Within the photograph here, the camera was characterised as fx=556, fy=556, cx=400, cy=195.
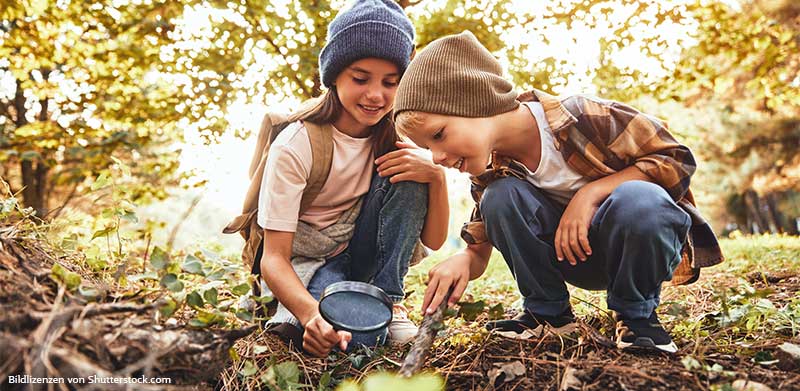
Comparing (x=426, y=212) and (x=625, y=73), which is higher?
(x=625, y=73)

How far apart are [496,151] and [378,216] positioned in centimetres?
63


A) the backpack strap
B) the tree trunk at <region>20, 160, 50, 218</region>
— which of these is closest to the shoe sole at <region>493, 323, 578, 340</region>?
the backpack strap

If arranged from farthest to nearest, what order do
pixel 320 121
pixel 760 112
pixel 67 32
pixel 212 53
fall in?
1. pixel 760 112
2. pixel 67 32
3. pixel 212 53
4. pixel 320 121

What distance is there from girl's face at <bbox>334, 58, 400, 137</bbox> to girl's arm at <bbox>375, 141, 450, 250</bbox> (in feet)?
0.60

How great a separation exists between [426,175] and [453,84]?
1.82 ft

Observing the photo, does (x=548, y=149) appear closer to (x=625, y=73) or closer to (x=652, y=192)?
(x=652, y=192)

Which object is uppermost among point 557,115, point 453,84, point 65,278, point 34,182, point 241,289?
point 453,84

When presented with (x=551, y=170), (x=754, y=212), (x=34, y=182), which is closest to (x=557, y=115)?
(x=551, y=170)

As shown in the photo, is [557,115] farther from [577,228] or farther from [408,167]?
[408,167]

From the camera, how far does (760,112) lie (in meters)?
11.4

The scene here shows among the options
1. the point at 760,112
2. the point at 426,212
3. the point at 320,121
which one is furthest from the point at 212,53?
the point at 760,112

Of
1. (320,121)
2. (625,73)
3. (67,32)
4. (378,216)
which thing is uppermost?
(67,32)

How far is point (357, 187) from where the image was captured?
2531mm

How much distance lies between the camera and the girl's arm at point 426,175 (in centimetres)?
236
